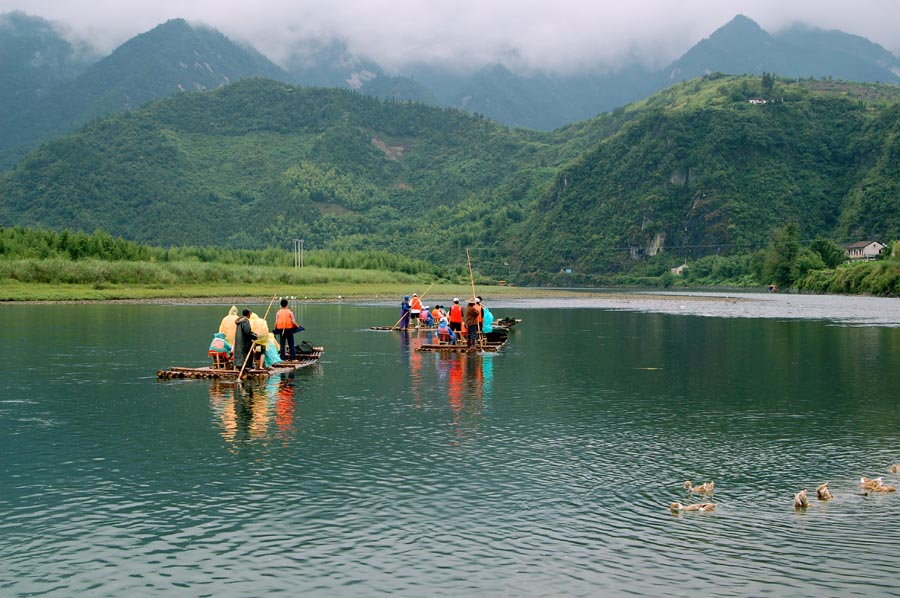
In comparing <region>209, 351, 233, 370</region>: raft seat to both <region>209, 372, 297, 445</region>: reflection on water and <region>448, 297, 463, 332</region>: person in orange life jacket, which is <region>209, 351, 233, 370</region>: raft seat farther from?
<region>448, 297, 463, 332</region>: person in orange life jacket

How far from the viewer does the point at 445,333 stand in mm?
49719

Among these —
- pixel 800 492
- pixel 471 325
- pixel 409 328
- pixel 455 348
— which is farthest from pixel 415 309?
pixel 800 492

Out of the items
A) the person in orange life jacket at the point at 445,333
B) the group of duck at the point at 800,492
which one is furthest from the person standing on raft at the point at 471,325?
the group of duck at the point at 800,492

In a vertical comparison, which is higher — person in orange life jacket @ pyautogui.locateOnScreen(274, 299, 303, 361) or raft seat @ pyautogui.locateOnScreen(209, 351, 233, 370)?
person in orange life jacket @ pyautogui.locateOnScreen(274, 299, 303, 361)

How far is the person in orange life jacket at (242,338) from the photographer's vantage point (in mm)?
33531

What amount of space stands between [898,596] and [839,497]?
16.5 feet

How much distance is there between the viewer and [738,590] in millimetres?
12953

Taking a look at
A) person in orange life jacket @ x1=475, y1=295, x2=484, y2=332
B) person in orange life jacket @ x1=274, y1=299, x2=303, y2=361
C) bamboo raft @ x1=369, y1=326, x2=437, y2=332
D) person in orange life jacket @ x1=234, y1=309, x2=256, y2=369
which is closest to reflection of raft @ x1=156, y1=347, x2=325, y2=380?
person in orange life jacket @ x1=234, y1=309, x2=256, y2=369

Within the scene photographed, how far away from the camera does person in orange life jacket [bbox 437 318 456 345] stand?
49244 mm

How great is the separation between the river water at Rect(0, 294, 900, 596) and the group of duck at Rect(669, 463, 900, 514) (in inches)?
8.1

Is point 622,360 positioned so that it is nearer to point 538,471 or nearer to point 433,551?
point 538,471

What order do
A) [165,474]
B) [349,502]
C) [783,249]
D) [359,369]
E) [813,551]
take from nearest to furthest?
[813,551] → [349,502] → [165,474] → [359,369] → [783,249]

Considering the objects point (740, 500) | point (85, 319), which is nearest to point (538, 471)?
point (740, 500)

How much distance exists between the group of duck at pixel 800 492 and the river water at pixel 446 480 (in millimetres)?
206
